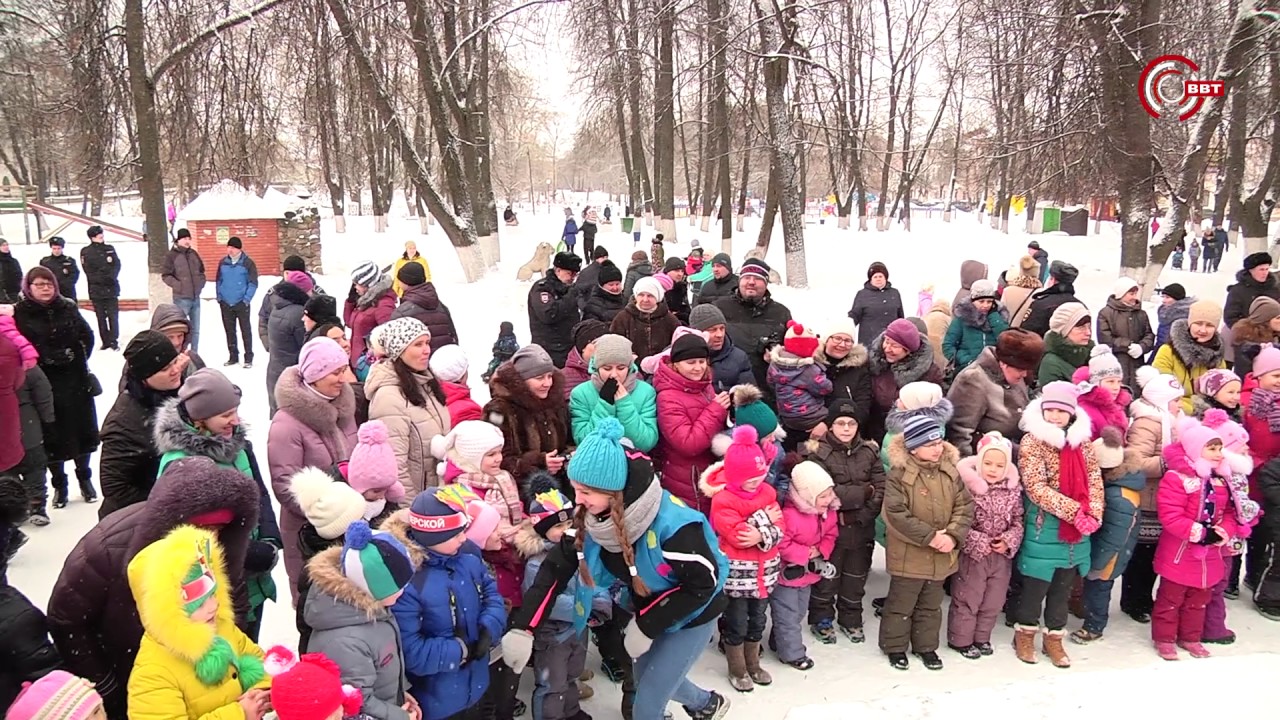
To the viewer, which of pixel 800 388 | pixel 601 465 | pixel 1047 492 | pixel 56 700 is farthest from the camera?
pixel 800 388

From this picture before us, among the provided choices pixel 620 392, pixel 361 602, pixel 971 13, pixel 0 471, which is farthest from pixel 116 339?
pixel 971 13

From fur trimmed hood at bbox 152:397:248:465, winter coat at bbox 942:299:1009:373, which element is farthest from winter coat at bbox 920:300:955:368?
fur trimmed hood at bbox 152:397:248:465

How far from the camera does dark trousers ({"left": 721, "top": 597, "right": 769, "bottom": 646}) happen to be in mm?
4078

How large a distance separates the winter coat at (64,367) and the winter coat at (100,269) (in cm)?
473

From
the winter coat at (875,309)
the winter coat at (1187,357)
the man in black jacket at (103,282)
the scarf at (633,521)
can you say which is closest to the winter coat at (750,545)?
the scarf at (633,521)

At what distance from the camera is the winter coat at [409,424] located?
13.4 ft

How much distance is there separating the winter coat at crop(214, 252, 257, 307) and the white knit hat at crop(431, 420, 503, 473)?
742 centimetres

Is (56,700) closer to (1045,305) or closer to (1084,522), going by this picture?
(1084,522)

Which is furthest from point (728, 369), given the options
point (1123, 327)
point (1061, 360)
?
point (1123, 327)

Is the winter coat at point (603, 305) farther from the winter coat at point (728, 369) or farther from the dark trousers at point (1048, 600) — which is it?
the dark trousers at point (1048, 600)

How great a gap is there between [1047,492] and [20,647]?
4.49 meters

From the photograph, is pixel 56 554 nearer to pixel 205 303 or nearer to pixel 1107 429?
pixel 1107 429

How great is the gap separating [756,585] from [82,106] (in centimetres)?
1158

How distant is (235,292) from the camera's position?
9914 mm
